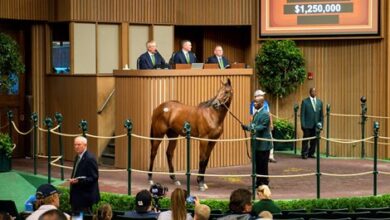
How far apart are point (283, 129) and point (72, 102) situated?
528 centimetres

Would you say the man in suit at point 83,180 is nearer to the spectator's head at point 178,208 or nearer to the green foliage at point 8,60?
the spectator's head at point 178,208

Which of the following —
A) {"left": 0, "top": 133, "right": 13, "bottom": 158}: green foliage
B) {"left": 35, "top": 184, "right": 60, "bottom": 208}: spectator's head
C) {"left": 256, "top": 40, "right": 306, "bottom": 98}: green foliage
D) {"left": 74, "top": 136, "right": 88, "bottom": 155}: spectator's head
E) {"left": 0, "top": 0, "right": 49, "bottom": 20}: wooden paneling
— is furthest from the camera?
{"left": 256, "top": 40, "right": 306, "bottom": 98}: green foliage

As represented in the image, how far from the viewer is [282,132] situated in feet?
71.1

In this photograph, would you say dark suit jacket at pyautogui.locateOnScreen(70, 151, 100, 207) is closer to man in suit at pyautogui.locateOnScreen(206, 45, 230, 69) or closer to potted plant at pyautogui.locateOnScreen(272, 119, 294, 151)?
man in suit at pyautogui.locateOnScreen(206, 45, 230, 69)

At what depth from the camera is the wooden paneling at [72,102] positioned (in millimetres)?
19642

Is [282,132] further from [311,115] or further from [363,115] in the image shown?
[363,115]

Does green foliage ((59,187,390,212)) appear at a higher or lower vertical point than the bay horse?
lower

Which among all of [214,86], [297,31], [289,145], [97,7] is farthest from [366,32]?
[97,7]

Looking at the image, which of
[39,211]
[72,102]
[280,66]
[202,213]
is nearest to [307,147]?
[280,66]

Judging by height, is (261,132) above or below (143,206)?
above

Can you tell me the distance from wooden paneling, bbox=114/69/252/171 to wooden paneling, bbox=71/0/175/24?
9.03 feet

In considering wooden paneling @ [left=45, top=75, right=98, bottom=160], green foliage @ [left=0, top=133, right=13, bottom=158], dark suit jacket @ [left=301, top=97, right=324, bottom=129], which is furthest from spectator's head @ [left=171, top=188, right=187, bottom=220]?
dark suit jacket @ [left=301, top=97, right=324, bottom=129]

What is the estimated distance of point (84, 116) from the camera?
65.1 feet

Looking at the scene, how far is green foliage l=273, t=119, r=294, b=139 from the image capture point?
21.7 m
